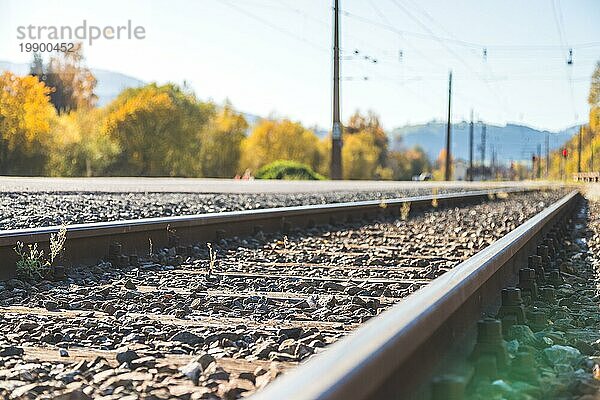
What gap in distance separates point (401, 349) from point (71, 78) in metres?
67.2

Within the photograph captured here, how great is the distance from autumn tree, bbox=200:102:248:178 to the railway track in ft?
187

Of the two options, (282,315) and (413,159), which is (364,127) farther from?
(282,315)

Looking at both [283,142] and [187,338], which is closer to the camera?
[187,338]

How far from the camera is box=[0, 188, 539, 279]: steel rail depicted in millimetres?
5543

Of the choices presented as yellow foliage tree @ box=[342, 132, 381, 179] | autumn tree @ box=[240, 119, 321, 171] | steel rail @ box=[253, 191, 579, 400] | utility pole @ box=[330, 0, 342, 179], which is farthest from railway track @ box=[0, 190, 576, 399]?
yellow foliage tree @ box=[342, 132, 381, 179]

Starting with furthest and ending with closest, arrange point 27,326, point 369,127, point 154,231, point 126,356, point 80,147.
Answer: point 369,127, point 80,147, point 154,231, point 27,326, point 126,356

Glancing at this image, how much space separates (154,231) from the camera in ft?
22.6

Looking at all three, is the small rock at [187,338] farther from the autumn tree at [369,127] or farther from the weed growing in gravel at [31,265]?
the autumn tree at [369,127]

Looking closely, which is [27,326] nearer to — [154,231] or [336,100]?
[154,231]

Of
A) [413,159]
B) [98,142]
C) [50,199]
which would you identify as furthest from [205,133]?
[413,159]

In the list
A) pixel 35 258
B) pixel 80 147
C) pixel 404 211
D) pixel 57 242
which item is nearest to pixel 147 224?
pixel 57 242

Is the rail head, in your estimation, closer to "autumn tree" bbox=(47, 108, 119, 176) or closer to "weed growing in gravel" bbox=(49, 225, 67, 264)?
"weed growing in gravel" bbox=(49, 225, 67, 264)

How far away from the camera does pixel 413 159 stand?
145500mm

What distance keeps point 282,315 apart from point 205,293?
83 cm
